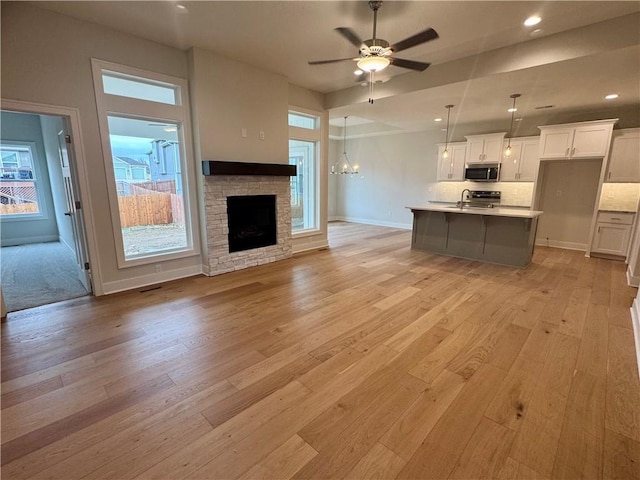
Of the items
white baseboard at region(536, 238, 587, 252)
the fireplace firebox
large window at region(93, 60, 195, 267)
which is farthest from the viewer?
white baseboard at region(536, 238, 587, 252)

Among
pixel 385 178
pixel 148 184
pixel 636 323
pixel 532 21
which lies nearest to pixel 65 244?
pixel 148 184

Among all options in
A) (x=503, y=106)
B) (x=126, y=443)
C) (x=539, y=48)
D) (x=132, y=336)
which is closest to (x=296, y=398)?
(x=126, y=443)

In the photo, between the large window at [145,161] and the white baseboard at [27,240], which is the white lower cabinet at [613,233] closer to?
the large window at [145,161]

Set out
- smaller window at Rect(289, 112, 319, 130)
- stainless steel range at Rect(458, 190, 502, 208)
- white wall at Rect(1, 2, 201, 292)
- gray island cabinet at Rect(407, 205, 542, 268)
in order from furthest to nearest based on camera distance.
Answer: stainless steel range at Rect(458, 190, 502, 208), smaller window at Rect(289, 112, 319, 130), gray island cabinet at Rect(407, 205, 542, 268), white wall at Rect(1, 2, 201, 292)

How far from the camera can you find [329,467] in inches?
58.6

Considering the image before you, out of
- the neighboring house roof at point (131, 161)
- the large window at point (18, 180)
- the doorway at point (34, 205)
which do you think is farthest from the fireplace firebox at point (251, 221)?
the large window at point (18, 180)

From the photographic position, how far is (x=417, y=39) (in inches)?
102

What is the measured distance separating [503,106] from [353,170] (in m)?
4.91

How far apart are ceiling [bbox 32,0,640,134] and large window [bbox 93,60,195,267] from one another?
1.96ft

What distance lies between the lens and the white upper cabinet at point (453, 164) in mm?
7562

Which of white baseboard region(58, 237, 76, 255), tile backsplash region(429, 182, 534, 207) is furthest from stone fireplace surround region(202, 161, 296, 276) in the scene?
tile backsplash region(429, 182, 534, 207)

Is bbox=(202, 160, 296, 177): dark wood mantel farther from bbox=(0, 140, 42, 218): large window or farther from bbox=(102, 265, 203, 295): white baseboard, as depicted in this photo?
bbox=(0, 140, 42, 218): large window

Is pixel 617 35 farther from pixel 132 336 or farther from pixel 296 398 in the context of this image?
pixel 132 336

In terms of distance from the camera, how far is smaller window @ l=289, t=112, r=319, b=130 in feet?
18.6
